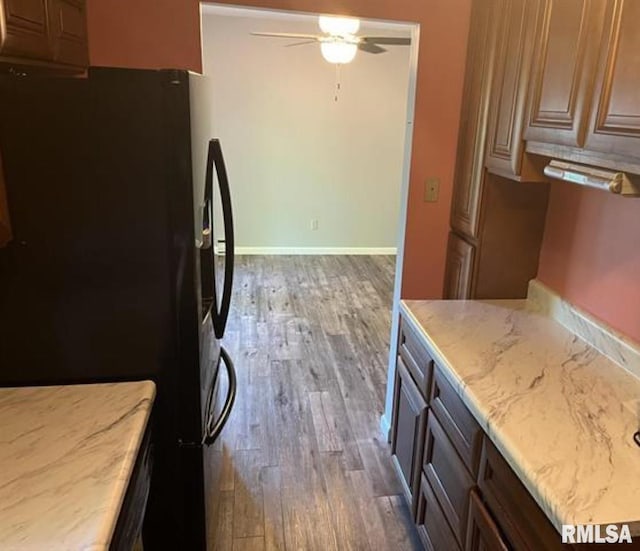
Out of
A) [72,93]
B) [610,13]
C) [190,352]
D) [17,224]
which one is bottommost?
[190,352]

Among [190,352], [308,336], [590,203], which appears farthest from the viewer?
[308,336]

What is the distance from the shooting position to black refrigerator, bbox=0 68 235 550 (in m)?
1.38

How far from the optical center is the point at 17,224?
143 centimetres

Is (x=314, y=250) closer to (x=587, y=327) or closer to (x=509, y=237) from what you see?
(x=509, y=237)

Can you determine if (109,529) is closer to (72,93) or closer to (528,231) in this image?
(72,93)

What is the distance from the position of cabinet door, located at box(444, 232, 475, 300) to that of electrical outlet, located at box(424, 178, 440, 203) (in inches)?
7.6

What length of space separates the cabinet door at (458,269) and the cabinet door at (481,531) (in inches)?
40.1

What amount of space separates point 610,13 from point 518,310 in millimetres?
1172

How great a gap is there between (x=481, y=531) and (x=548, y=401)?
1.32ft

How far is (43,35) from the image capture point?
1403 millimetres

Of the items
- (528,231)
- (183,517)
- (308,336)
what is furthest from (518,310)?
(308,336)

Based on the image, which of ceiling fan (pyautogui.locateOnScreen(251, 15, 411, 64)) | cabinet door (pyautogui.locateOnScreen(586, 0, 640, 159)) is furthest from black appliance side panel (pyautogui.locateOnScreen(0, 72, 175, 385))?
ceiling fan (pyautogui.locateOnScreen(251, 15, 411, 64))

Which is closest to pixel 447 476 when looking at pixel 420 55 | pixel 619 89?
pixel 619 89

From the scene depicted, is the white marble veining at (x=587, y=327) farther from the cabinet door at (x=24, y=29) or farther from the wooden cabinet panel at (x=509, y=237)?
the cabinet door at (x=24, y=29)
